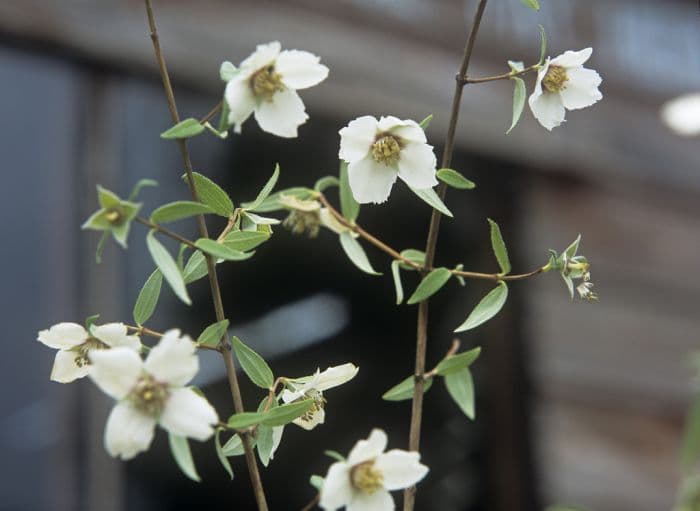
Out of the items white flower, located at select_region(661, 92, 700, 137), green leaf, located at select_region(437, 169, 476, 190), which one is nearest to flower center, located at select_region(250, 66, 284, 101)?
green leaf, located at select_region(437, 169, 476, 190)

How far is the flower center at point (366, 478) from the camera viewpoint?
0.42 meters

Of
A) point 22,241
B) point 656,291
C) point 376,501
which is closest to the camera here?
point 376,501

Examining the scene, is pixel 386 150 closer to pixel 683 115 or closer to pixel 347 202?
pixel 347 202

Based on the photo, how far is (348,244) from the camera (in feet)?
1.78

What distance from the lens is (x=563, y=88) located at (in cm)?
53

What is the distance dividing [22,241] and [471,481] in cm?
114

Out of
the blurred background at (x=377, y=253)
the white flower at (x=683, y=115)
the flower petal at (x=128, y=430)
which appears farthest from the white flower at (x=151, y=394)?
the white flower at (x=683, y=115)

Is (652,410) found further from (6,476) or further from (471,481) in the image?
(6,476)

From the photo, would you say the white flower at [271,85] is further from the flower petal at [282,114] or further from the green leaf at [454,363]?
the green leaf at [454,363]

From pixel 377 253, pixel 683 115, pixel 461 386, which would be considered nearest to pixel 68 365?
pixel 461 386

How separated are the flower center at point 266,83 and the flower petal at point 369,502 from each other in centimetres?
19

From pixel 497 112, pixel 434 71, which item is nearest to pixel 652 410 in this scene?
pixel 497 112

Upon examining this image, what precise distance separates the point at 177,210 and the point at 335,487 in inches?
5.6

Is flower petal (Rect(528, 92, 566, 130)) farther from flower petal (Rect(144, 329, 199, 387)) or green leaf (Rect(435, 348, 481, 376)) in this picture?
flower petal (Rect(144, 329, 199, 387))
